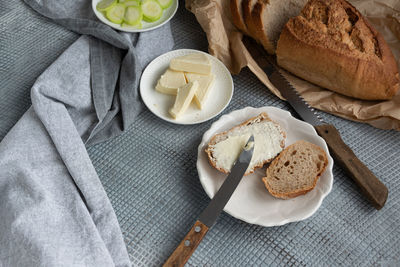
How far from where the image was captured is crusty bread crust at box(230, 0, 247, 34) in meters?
1.62

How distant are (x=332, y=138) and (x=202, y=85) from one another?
0.46m

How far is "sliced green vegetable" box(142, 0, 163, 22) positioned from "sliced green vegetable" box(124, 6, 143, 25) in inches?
1.1

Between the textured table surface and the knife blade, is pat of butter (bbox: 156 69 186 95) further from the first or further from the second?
the knife blade

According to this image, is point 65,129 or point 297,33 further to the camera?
point 297,33

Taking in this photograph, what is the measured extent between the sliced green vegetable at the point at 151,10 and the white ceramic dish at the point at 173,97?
16 cm

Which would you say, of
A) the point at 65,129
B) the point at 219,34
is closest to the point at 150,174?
the point at 65,129

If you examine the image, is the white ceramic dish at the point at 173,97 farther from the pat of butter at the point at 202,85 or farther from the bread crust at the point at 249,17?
the bread crust at the point at 249,17

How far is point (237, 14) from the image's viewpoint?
1.62m

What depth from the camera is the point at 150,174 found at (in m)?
1.36

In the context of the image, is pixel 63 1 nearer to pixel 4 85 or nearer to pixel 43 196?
pixel 4 85

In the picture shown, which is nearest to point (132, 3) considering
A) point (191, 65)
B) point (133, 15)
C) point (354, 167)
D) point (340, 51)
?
point (133, 15)

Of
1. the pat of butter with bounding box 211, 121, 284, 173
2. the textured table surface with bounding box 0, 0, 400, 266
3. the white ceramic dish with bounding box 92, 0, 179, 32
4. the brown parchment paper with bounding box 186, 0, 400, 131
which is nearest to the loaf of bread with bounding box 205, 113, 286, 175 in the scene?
the pat of butter with bounding box 211, 121, 284, 173

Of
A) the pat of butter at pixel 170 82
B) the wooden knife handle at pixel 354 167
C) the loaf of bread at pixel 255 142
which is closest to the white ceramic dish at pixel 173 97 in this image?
the pat of butter at pixel 170 82

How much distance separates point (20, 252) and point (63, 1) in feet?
3.33
